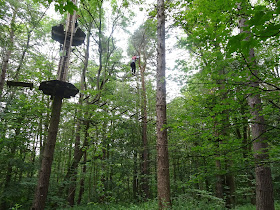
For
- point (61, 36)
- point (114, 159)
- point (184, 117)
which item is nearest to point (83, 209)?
point (114, 159)

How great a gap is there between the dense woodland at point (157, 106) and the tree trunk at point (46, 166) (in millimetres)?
1065

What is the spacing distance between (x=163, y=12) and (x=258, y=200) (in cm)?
689

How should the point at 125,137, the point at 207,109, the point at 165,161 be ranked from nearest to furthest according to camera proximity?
the point at 207,109
the point at 165,161
the point at 125,137

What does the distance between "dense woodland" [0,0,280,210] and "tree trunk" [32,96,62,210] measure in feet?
3.49

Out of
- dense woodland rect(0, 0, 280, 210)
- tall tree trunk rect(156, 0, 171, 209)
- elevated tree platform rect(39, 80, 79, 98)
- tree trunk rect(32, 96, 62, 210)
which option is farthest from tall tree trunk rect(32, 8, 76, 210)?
tall tree trunk rect(156, 0, 171, 209)

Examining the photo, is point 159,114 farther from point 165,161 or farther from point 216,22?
point 216,22

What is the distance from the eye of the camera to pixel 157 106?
5.88m

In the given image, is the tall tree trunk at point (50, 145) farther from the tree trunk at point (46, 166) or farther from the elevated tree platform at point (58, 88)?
the elevated tree platform at point (58, 88)

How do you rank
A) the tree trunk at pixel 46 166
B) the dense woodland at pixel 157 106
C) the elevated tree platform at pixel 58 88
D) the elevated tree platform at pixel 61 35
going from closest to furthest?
1. the dense woodland at pixel 157 106
2. the tree trunk at pixel 46 166
3. the elevated tree platform at pixel 58 88
4. the elevated tree platform at pixel 61 35

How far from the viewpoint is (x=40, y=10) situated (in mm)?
10203

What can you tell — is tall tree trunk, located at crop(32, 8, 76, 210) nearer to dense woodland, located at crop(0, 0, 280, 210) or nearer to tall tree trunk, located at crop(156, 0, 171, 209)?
dense woodland, located at crop(0, 0, 280, 210)

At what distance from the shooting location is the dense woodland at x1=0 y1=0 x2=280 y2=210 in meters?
3.01

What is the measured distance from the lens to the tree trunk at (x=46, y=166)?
4734 mm

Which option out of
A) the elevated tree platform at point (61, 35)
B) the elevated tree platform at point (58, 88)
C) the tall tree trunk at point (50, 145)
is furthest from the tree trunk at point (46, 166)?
the elevated tree platform at point (61, 35)
